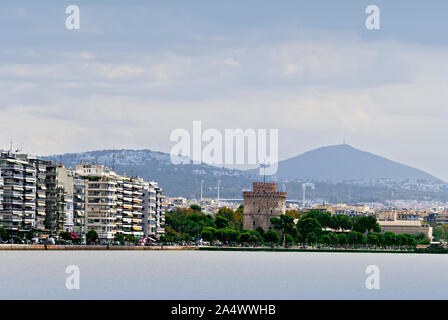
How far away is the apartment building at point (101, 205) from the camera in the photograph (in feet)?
503

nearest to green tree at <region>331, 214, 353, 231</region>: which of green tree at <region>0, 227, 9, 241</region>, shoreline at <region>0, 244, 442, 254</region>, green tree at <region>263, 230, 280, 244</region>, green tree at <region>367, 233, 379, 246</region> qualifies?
green tree at <region>367, 233, 379, 246</region>

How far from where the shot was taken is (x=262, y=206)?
17225 cm

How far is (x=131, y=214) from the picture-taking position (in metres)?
165

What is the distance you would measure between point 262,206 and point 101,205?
28.7 metres

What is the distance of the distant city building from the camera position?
17125 cm

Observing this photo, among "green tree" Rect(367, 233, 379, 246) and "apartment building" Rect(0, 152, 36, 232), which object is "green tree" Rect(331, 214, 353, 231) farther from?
"apartment building" Rect(0, 152, 36, 232)

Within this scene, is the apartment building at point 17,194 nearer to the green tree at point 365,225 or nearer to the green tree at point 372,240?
the green tree at point 372,240

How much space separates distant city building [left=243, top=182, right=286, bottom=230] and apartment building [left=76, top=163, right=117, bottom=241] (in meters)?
23.9

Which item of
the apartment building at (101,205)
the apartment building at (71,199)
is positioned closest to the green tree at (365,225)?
the apartment building at (101,205)

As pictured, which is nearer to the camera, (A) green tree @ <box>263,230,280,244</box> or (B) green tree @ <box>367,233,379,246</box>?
(A) green tree @ <box>263,230,280,244</box>

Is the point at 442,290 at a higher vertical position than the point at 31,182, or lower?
lower
